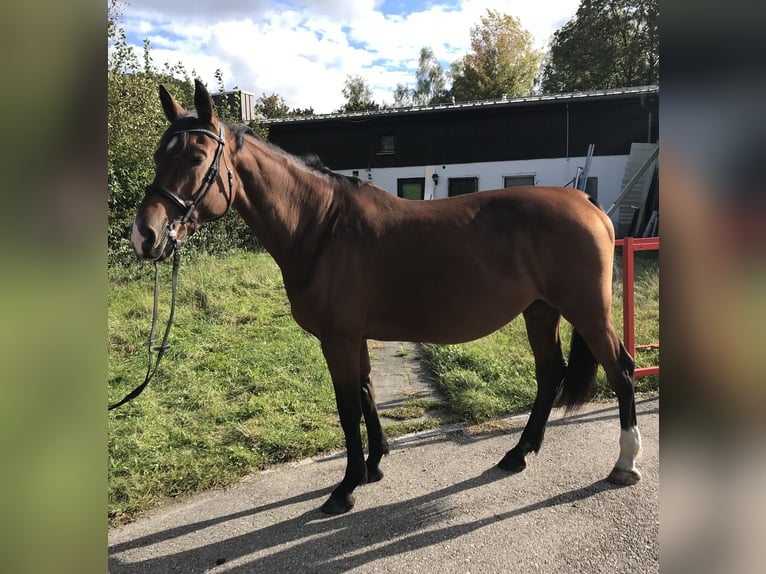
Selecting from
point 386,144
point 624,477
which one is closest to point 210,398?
point 624,477

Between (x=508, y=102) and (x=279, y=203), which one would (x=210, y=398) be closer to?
(x=279, y=203)

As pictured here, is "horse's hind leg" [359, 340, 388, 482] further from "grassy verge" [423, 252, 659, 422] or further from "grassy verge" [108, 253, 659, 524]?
"grassy verge" [423, 252, 659, 422]

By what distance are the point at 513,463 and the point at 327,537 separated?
139 cm

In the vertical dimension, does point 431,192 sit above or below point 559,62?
below

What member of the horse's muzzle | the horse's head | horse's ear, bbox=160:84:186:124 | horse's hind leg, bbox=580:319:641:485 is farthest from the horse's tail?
horse's ear, bbox=160:84:186:124

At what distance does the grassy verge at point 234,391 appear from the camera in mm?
3371

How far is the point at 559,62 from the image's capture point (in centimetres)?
3244

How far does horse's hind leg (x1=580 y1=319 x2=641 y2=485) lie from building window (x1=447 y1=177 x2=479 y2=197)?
1772 centimetres

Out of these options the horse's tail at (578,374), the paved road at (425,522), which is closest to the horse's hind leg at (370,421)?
the paved road at (425,522)

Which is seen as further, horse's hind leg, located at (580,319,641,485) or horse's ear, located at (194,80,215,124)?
horse's hind leg, located at (580,319,641,485)

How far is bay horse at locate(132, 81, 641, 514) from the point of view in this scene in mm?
2885
